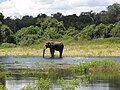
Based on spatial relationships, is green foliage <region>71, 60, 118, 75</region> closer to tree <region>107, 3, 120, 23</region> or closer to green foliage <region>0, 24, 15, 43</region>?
green foliage <region>0, 24, 15, 43</region>

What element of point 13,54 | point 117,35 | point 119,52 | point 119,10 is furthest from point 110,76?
point 119,10

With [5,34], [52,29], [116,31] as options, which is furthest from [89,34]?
[5,34]

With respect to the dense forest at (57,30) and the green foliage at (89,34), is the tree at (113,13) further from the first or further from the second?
the green foliage at (89,34)

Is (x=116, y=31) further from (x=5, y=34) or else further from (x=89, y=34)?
(x=5, y=34)

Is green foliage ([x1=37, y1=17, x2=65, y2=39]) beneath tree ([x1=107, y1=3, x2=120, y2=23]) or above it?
beneath

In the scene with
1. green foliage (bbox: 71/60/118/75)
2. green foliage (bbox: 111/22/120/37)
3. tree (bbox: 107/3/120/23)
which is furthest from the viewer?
tree (bbox: 107/3/120/23)

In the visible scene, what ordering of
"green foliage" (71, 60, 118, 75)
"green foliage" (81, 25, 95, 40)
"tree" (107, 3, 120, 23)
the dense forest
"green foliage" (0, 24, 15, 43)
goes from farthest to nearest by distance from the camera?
"tree" (107, 3, 120, 23)
"green foliage" (81, 25, 95, 40)
the dense forest
"green foliage" (0, 24, 15, 43)
"green foliage" (71, 60, 118, 75)

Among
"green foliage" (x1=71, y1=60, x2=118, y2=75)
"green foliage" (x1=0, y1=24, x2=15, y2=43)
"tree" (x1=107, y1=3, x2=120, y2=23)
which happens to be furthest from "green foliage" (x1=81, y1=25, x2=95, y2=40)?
"green foliage" (x1=71, y1=60, x2=118, y2=75)

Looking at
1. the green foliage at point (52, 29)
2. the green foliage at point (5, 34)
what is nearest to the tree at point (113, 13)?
the green foliage at point (52, 29)

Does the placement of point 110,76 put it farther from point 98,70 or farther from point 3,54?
point 3,54

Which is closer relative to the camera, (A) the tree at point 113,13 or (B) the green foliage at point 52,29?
(B) the green foliage at point 52,29

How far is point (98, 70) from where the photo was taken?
31.8 metres

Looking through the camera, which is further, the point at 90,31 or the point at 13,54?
the point at 90,31

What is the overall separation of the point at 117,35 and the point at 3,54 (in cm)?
2626
